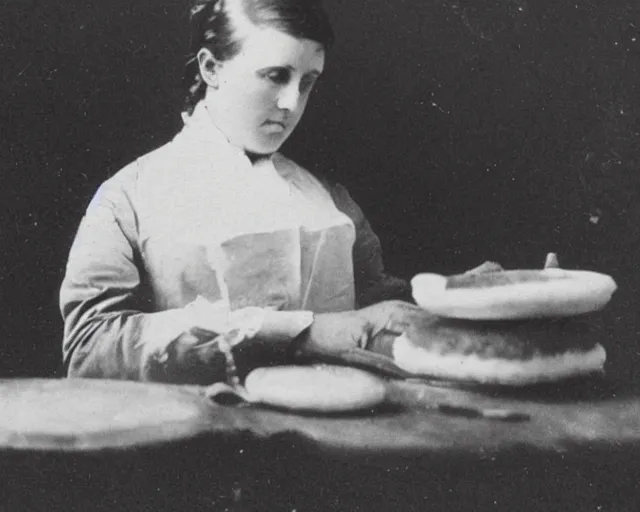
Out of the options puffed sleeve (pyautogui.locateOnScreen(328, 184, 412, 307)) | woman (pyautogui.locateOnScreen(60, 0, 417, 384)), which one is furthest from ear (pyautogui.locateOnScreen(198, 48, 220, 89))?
puffed sleeve (pyautogui.locateOnScreen(328, 184, 412, 307))

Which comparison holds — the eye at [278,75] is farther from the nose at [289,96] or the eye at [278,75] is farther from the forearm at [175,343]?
the forearm at [175,343]

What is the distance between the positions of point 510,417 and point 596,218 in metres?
0.40

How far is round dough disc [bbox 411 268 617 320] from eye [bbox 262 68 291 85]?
0.35 meters

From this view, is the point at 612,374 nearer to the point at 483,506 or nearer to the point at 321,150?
the point at 483,506

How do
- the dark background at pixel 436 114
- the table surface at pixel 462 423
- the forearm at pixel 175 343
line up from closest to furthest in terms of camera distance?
the table surface at pixel 462 423 < the forearm at pixel 175 343 < the dark background at pixel 436 114

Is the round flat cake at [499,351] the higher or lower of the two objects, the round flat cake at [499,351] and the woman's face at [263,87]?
the lower

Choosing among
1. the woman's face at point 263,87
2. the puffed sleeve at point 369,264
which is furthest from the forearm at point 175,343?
the woman's face at point 263,87

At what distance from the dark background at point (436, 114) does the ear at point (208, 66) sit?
0.17 ft

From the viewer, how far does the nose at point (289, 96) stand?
127 cm

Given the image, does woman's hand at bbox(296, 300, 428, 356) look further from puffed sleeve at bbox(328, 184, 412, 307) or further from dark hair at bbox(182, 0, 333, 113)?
dark hair at bbox(182, 0, 333, 113)

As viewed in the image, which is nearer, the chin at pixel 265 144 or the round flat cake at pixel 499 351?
the round flat cake at pixel 499 351

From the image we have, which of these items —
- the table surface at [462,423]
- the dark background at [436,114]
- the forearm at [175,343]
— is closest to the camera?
the table surface at [462,423]

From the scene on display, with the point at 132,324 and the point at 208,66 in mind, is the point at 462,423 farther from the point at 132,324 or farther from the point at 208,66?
the point at 208,66

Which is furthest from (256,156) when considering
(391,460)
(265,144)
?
(391,460)
